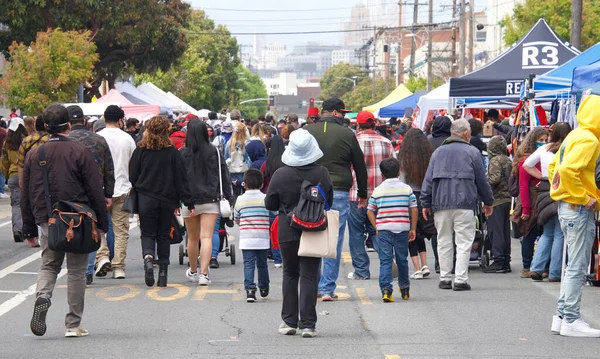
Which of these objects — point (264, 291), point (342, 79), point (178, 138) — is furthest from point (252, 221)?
point (342, 79)

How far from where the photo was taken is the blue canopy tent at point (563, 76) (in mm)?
14824

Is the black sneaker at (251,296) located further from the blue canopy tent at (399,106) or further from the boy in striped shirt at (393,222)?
the blue canopy tent at (399,106)

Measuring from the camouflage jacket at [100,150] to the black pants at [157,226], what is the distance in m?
0.38

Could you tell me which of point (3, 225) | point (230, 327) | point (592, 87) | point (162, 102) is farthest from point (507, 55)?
point (162, 102)

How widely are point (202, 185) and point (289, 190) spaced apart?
334cm

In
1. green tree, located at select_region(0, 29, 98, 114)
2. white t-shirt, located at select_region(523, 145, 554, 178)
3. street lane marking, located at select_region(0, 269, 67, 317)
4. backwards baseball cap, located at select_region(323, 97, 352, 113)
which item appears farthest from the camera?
green tree, located at select_region(0, 29, 98, 114)

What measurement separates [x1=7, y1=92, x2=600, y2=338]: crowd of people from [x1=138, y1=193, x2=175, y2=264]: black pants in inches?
0.5

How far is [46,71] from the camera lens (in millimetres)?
31922

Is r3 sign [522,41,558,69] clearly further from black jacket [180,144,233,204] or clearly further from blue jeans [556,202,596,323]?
blue jeans [556,202,596,323]

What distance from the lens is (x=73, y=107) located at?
10.8m

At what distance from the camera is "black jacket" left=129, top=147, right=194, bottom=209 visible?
11344 millimetres

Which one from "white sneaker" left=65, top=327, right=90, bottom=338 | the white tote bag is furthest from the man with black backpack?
the white tote bag

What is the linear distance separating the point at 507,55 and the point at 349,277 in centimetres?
848

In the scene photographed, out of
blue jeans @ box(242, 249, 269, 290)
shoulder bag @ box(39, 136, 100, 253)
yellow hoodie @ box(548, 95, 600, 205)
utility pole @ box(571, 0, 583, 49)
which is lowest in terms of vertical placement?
blue jeans @ box(242, 249, 269, 290)
